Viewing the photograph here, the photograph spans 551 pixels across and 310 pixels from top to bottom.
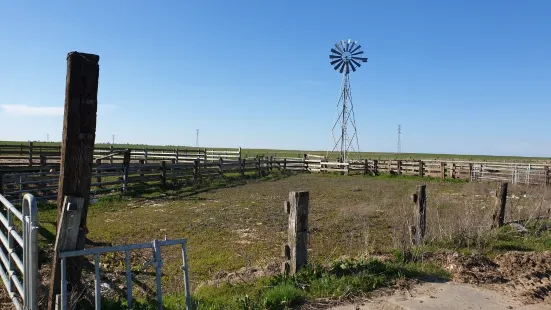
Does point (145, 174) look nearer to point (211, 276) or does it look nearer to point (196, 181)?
point (196, 181)

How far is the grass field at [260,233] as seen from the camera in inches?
235

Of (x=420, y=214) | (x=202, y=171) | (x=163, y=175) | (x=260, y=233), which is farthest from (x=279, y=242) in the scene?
(x=202, y=171)

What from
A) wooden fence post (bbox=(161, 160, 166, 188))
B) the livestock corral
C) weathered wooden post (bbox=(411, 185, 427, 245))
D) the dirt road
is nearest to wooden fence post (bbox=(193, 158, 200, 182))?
the livestock corral

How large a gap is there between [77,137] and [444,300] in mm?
4505

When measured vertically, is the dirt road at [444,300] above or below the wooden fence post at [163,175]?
below

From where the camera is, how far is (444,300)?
4.95 m

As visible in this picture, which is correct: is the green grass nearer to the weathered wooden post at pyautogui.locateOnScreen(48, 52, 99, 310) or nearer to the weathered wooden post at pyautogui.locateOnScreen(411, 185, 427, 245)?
the weathered wooden post at pyautogui.locateOnScreen(48, 52, 99, 310)

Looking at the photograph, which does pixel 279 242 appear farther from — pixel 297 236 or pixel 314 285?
pixel 314 285

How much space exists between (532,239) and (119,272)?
793cm

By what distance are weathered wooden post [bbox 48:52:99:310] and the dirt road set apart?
2.92 m

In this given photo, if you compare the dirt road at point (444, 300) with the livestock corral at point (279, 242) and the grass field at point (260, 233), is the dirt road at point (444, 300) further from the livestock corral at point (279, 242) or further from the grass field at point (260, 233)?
the grass field at point (260, 233)

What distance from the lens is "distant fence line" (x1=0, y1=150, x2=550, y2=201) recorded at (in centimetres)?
1442

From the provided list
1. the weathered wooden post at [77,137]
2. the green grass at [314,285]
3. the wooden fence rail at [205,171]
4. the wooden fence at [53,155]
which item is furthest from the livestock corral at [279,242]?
the wooden fence at [53,155]

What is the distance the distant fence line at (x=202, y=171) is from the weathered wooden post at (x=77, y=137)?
228 inches
